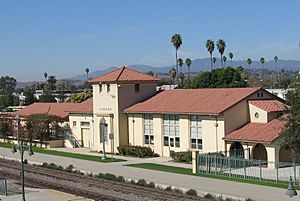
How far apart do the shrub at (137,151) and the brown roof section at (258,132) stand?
8.24 metres

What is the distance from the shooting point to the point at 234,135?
3669cm

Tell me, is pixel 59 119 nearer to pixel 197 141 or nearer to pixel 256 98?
pixel 197 141

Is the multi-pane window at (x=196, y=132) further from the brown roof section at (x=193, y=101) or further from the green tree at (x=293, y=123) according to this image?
the green tree at (x=293, y=123)

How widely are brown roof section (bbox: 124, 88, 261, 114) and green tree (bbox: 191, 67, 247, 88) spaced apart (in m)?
32.1

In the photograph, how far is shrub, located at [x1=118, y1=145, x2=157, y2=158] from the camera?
43281 mm

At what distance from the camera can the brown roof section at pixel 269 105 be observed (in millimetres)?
37156

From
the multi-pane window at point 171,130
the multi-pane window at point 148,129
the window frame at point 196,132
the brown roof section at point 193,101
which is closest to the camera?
the brown roof section at point 193,101

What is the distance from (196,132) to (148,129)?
18.6 ft

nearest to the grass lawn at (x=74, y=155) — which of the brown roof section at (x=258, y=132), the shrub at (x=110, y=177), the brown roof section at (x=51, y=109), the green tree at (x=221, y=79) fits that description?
the brown roof section at (x=51, y=109)

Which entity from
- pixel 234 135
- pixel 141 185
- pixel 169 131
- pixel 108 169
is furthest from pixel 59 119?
pixel 141 185

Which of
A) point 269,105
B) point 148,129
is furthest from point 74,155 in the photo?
point 269,105

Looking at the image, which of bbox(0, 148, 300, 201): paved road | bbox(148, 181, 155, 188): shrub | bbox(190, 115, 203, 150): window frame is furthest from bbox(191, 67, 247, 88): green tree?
bbox(148, 181, 155, 188): shrub

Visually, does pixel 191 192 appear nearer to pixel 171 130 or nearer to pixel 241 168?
pixel 241 168

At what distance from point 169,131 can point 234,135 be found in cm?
706
